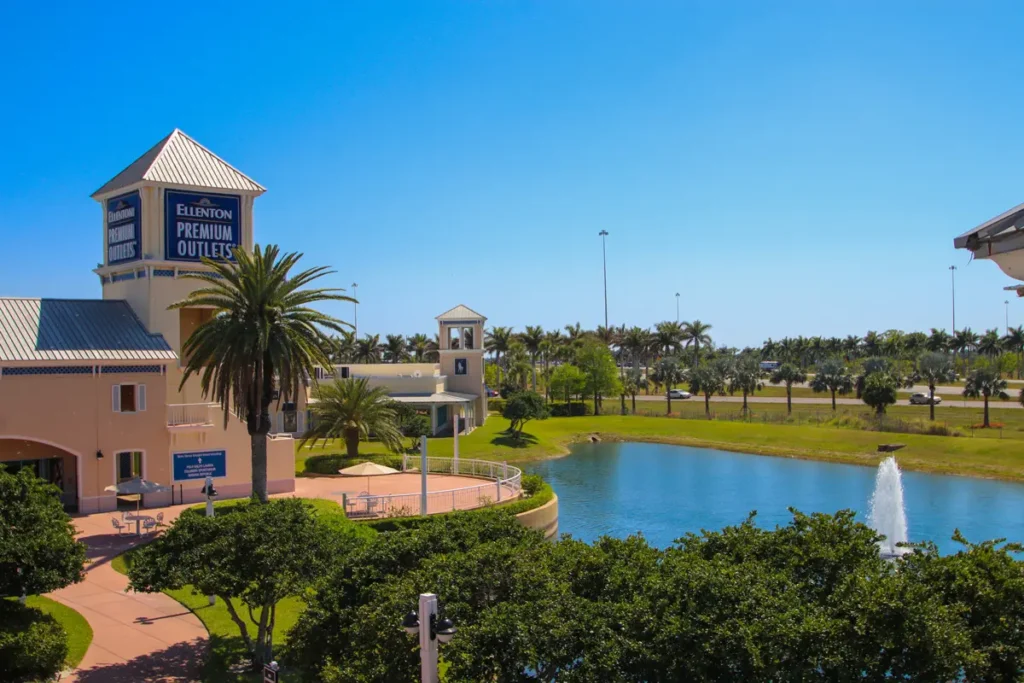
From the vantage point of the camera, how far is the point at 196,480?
33469mm

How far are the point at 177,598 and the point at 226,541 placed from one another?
7.91 m

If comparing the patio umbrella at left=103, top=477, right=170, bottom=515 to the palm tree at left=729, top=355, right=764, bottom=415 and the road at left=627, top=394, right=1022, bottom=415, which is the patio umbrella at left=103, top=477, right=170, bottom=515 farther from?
the road at left=627, top=394, right=1022, bottom=415

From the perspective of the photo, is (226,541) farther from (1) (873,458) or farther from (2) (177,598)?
(1) (873,458)

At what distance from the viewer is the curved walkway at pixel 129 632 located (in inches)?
699

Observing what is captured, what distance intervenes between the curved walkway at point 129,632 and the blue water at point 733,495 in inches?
702

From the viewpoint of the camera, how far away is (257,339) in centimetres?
2817

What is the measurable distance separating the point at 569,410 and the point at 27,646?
6737 centimetres

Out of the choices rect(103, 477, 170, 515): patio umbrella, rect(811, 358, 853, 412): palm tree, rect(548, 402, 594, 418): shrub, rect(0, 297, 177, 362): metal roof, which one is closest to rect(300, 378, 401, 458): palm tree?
rect(0, 297, 177, 362): metal roof

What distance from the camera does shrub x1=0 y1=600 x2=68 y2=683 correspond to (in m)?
15.2

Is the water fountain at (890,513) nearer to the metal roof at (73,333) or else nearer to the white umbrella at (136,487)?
the white umbrella at (136,487)

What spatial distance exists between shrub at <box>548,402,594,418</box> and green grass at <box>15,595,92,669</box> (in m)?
60.1

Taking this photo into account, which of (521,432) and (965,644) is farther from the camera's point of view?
(521,432)

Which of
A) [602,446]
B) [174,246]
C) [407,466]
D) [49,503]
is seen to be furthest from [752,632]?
[602,446]

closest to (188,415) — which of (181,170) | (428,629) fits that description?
(181,170)
